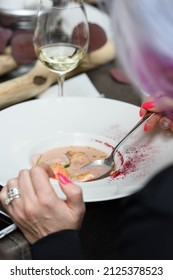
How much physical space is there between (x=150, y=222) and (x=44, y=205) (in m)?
0.28

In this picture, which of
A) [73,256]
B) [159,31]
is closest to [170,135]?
[73,256]

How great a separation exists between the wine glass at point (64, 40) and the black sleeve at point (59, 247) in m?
0.50

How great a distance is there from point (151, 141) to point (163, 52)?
47 cm

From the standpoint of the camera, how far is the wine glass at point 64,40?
1251mm

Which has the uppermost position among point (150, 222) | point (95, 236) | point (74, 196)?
point (150, 222)

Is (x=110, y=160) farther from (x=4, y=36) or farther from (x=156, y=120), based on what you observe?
(x=4, y=36)

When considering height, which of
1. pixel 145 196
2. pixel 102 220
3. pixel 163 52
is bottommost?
pixel 102 220

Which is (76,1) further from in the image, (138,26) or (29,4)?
(138,26)

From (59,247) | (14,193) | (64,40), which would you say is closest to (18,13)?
(64,40)

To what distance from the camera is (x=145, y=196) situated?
2.03 feet

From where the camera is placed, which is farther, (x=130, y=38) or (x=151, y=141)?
(x=151, y=141)

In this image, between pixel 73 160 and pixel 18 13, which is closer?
pixel 73 160

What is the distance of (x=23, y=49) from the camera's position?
146 cm
